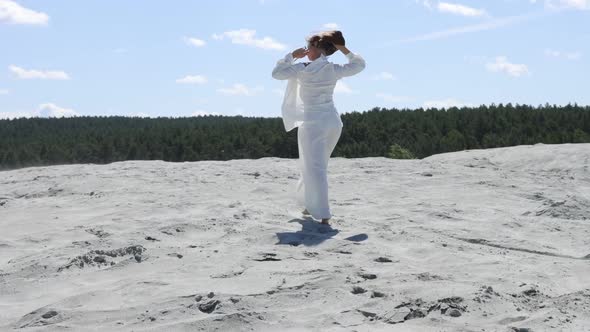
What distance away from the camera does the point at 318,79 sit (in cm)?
785

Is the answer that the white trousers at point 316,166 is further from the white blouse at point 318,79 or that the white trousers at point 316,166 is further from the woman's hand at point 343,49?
the woman's hand at point 343,49

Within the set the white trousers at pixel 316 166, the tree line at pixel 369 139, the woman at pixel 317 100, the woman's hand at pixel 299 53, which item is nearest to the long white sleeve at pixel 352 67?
the woman at pixel 317 100

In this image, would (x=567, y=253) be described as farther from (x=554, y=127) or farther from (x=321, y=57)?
(x=554, y=127)

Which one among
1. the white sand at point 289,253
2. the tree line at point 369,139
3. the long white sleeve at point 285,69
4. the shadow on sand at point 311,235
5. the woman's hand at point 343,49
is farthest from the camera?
the tree line at point 369,139

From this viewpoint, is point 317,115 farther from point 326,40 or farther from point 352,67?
point 326,40

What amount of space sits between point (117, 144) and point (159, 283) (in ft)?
65.7

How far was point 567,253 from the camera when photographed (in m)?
7.18

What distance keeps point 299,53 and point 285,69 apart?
25cm

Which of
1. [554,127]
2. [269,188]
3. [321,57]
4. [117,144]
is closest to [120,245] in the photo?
[321,57]

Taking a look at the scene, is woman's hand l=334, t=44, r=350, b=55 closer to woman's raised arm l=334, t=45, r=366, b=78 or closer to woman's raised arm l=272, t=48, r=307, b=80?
woman's raised arm l=334, t=45, r=366, b=78

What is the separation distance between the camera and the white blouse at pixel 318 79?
7820 mm

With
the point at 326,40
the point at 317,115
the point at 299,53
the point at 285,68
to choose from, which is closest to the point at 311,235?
the point at 317,115

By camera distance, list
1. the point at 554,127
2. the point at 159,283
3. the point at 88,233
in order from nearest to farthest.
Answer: the point at 159,283 → the point at 88,233 → the point at 554,127

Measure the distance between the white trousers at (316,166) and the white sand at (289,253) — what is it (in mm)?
239
